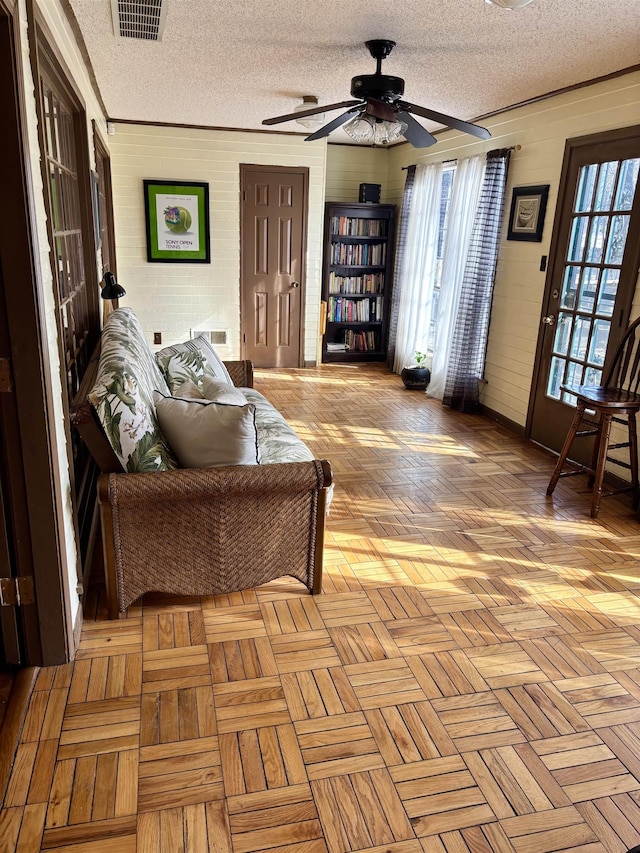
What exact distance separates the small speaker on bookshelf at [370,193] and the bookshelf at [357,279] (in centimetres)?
10

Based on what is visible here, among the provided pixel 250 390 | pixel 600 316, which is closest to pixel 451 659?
pixel 250 390

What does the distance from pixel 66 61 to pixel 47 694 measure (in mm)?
2576

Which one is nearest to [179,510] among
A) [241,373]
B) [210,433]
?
[210,433]

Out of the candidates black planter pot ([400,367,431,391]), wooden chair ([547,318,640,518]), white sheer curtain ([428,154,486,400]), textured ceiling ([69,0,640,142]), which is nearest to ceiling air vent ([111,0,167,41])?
textured ceiling ([69,0,640,142])

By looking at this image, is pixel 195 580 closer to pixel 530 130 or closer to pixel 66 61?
pixel 66 61

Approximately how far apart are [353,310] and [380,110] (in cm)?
422

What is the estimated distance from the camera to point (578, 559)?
3016 mm

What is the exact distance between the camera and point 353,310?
7.20 meters

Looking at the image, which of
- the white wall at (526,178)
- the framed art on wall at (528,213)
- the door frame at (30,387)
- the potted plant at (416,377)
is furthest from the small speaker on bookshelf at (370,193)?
the door frame at (30,387)

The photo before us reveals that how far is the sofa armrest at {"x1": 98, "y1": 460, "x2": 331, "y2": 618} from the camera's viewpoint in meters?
Result: 2.26

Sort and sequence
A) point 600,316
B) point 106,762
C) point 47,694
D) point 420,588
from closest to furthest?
point 106,762 < point 47,694 < point 420,588 < point 600,316

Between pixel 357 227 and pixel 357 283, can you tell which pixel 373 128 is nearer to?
pixel 357 227

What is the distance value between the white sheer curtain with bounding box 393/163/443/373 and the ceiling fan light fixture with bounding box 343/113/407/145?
297cm

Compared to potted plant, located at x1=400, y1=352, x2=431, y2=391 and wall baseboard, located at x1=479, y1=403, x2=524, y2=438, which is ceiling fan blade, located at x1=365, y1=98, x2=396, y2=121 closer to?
wall baseboard, located at x1=479, y1=403, x2=524, y2=438
